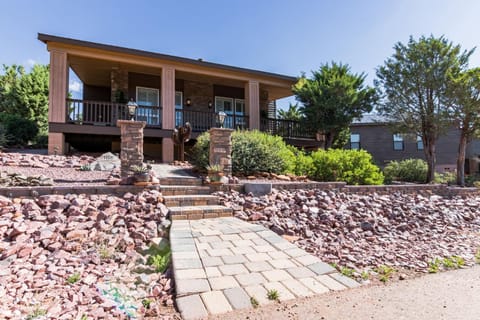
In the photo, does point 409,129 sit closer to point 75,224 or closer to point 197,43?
point 197,43

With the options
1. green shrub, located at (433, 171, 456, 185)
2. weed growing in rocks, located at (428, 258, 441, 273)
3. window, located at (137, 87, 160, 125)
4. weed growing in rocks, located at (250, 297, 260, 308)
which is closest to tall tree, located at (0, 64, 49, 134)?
window, located at (137, 87, 160, 125)

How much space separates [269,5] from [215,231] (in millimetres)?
8232

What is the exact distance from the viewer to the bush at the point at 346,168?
6.98m

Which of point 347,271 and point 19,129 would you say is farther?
point 19,129

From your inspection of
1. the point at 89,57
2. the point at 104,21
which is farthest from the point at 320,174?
the point at 104,21

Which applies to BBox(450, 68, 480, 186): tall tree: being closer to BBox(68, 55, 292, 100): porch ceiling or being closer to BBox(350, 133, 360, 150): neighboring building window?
BBox(68, 55, 292, 100): porch ceiling

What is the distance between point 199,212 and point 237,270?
175 cm

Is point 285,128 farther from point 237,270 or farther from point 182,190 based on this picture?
point 237,270

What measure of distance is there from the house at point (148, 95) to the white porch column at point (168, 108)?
4cm

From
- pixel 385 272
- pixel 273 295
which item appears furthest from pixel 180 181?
pixel 385 272

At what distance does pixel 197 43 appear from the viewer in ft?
43.3

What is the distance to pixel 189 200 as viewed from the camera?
473cm

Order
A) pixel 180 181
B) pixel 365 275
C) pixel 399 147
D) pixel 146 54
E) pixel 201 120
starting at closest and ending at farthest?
pixel 365 275 < pixel 180 181 < pixel 146 54 < pixel 201 120 < pixel 399 147

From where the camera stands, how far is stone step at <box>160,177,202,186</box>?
Answer: 17.7ft
